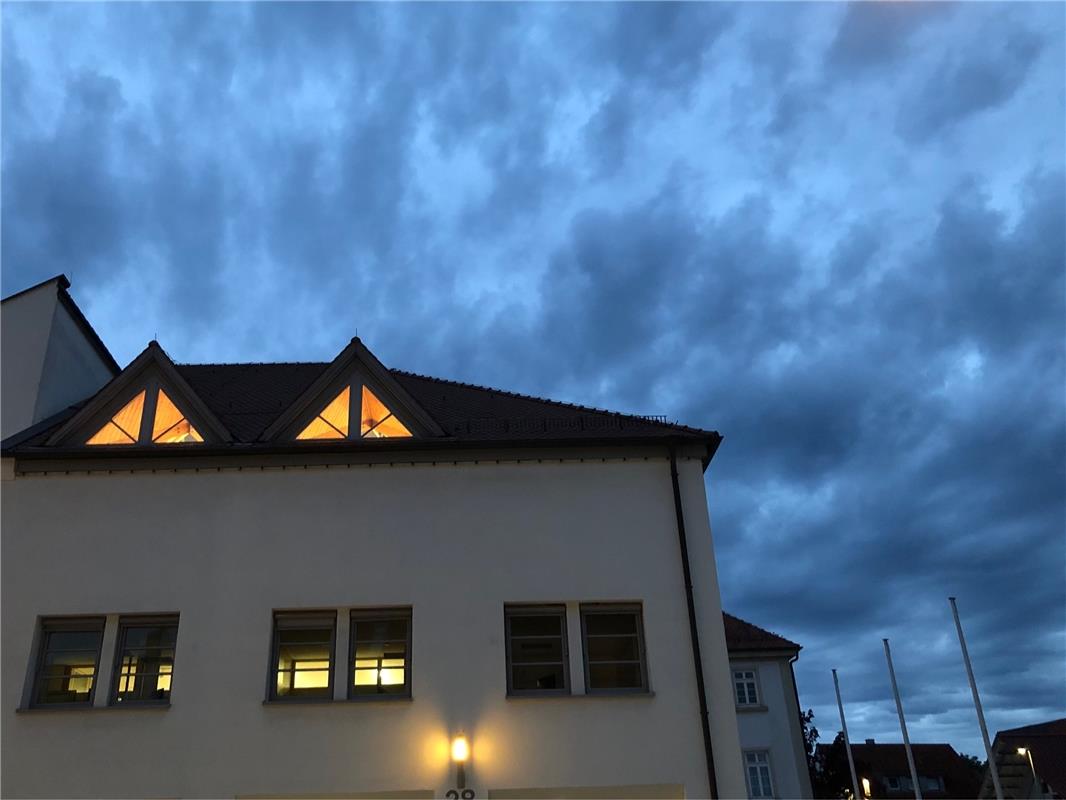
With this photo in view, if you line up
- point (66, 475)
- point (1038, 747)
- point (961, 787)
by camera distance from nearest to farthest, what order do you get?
point (66, 475), point (1038, 747), point (961, 787)

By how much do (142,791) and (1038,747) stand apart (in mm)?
36022

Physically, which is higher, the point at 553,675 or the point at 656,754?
the point at 553,675

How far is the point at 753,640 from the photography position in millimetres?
36469

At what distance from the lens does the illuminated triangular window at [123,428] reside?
14.5 meters

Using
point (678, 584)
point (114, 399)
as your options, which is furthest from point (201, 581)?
point (678, 584)

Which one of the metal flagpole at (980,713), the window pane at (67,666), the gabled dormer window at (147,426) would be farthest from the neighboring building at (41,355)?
the metal flagpole at (980,713)

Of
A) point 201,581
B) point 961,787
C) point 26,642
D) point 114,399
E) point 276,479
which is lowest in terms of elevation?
point 961,787

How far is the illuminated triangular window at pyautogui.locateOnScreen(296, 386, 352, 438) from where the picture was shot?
14680 millimetres

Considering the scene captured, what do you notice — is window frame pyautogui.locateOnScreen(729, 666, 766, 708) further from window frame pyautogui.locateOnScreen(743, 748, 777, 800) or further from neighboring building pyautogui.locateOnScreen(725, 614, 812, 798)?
window frame pyautogui.locateOnScreen(743, 748, 777, 800)

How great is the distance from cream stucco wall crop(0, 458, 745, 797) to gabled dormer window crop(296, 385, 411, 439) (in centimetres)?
76

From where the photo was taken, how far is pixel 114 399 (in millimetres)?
14812

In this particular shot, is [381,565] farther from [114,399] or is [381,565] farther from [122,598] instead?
[114,399]

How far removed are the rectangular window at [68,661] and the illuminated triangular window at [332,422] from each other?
4686 mm

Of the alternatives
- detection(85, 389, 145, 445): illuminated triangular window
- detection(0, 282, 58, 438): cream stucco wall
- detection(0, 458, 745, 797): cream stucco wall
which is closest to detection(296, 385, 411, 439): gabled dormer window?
detection(0, 458, 745, 797): cream stucco wall
